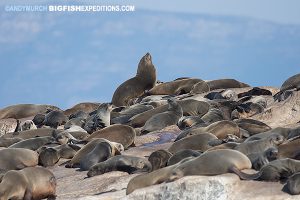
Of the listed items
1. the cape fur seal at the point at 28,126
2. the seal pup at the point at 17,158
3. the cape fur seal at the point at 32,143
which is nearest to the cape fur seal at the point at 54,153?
the seal pup at the point at 17,158

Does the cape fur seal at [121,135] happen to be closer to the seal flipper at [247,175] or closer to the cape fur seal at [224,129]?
the cape fur seal at [224,129]

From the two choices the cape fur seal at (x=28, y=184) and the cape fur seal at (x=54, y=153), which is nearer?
the cape fur seal at (x=28, y=184)

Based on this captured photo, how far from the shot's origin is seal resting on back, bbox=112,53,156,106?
22.3 m

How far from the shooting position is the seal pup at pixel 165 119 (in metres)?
15.6

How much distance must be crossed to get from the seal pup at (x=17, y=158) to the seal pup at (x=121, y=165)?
1.80 metres

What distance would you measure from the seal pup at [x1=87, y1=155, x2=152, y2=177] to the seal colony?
0.05 ft

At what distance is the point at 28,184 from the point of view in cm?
1015

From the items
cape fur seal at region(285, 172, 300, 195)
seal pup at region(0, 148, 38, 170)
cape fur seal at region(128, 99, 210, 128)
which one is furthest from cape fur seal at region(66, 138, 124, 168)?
cape fur seal at region(285, 172, 300, 195)

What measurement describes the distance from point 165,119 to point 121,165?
15.6 feet

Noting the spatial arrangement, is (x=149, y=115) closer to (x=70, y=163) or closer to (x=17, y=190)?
(x=70, y=163)

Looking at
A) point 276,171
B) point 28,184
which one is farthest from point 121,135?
point 276,171

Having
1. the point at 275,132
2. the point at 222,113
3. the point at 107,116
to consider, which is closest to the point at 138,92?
the point at 107,116

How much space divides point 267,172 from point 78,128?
28.3ft

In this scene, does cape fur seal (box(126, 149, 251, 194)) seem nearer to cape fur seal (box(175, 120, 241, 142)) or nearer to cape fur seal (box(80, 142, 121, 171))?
cape fur seal (box(80, 142, 121, 171))
